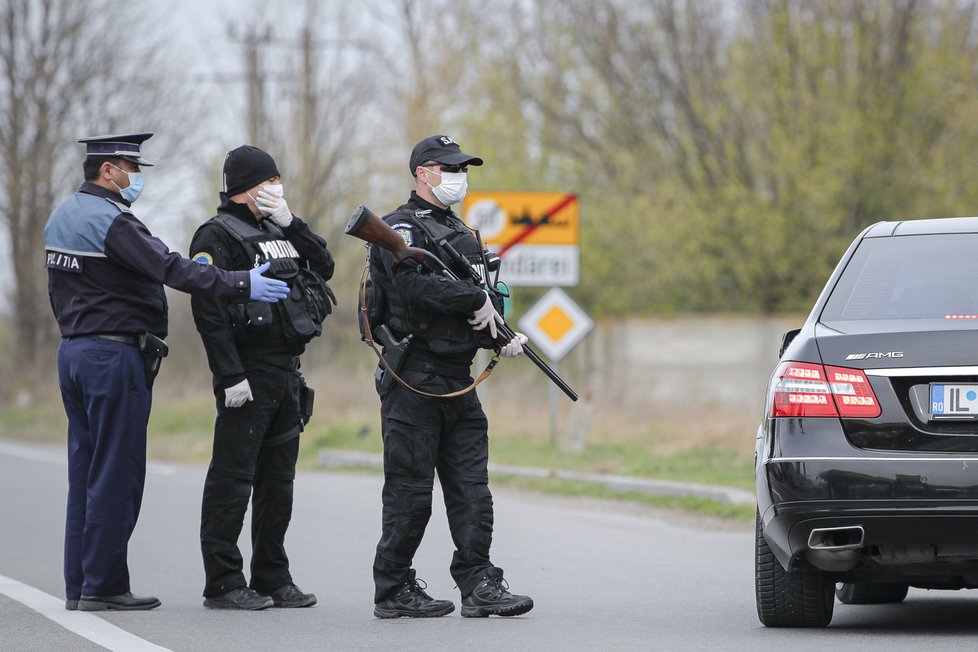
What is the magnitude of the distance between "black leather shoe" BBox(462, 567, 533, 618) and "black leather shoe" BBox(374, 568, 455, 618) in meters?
0.11

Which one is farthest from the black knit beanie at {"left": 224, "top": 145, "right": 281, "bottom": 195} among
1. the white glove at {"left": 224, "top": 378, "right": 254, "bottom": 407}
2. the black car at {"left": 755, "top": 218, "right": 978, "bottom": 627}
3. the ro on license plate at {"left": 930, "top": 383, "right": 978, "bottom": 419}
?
the ro on license plate at {"left": 930, "top": 383, "right": 978, "bottom": 419}

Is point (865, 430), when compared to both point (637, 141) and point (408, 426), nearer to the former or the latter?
point (408, 426)

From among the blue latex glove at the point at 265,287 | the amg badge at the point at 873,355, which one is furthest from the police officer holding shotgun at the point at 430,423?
the amg badge at the point at 873,355

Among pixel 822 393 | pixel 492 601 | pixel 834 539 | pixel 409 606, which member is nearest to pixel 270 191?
pixel 409 606

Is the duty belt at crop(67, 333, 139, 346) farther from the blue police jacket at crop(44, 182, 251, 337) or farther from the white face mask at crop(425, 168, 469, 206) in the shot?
the white face mask at crop(425, 168, 469, 206)

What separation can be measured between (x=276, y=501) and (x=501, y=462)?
8915 millimetres

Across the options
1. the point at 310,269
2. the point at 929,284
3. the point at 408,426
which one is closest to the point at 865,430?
the point at 929,284

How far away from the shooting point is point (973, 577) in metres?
5.99

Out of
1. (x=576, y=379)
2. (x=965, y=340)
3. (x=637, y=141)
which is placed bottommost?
(x=576, y=379)

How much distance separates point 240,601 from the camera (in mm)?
7141

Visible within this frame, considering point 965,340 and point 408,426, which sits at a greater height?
point 965,340

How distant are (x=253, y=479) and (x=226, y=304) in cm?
80

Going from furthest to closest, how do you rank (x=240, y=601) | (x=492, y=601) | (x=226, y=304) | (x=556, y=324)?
(x=556, y=324) < (x=240, y=601) < (x=226, y=304) < (x=492, y=601)

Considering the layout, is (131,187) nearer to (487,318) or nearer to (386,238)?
(386,238)
